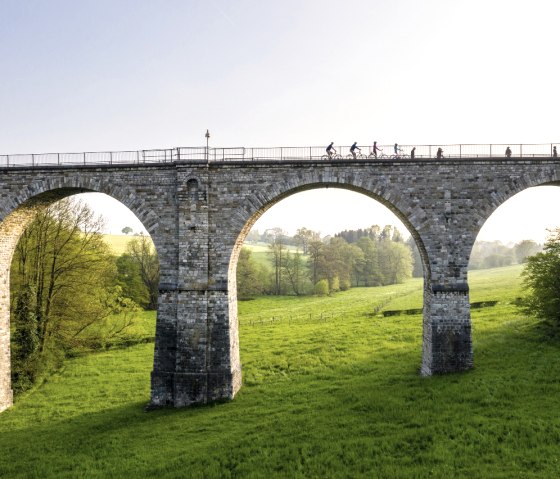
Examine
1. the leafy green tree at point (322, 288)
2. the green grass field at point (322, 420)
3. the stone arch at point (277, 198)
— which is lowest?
the green grass field at point (322, 420)

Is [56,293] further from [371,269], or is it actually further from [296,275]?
[371,269]

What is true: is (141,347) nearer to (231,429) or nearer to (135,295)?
(135,295)

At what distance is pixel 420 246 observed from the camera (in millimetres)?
19750

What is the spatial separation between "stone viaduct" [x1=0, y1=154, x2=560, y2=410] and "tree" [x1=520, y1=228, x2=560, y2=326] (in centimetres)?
570

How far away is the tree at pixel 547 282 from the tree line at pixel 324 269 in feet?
117

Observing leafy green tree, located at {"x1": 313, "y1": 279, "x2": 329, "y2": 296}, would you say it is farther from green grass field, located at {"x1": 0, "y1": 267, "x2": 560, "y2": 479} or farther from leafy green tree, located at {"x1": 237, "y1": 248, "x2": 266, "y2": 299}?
green grass field, located at {"x1": 0, "y1": 267, "x2": 560, "y2": 479}

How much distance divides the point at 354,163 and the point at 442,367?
35.1ft

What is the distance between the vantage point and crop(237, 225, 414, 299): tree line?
58531 millimetres

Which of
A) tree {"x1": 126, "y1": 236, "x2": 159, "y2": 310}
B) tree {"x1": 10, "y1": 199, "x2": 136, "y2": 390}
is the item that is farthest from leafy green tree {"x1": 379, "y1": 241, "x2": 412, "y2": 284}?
tree {"x1": 10, "y1": 199, "x2": 136, "y2": 390}

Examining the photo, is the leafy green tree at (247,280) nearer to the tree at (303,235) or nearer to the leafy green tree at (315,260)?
the leafy green tree at (315,260)

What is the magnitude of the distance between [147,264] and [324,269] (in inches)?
1035

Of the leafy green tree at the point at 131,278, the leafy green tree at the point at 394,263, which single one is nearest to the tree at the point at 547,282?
the leafy green tree at the point at 131,278

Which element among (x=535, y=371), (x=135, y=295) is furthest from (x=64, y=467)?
(x=135, y=295)

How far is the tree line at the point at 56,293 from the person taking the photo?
24938mm
